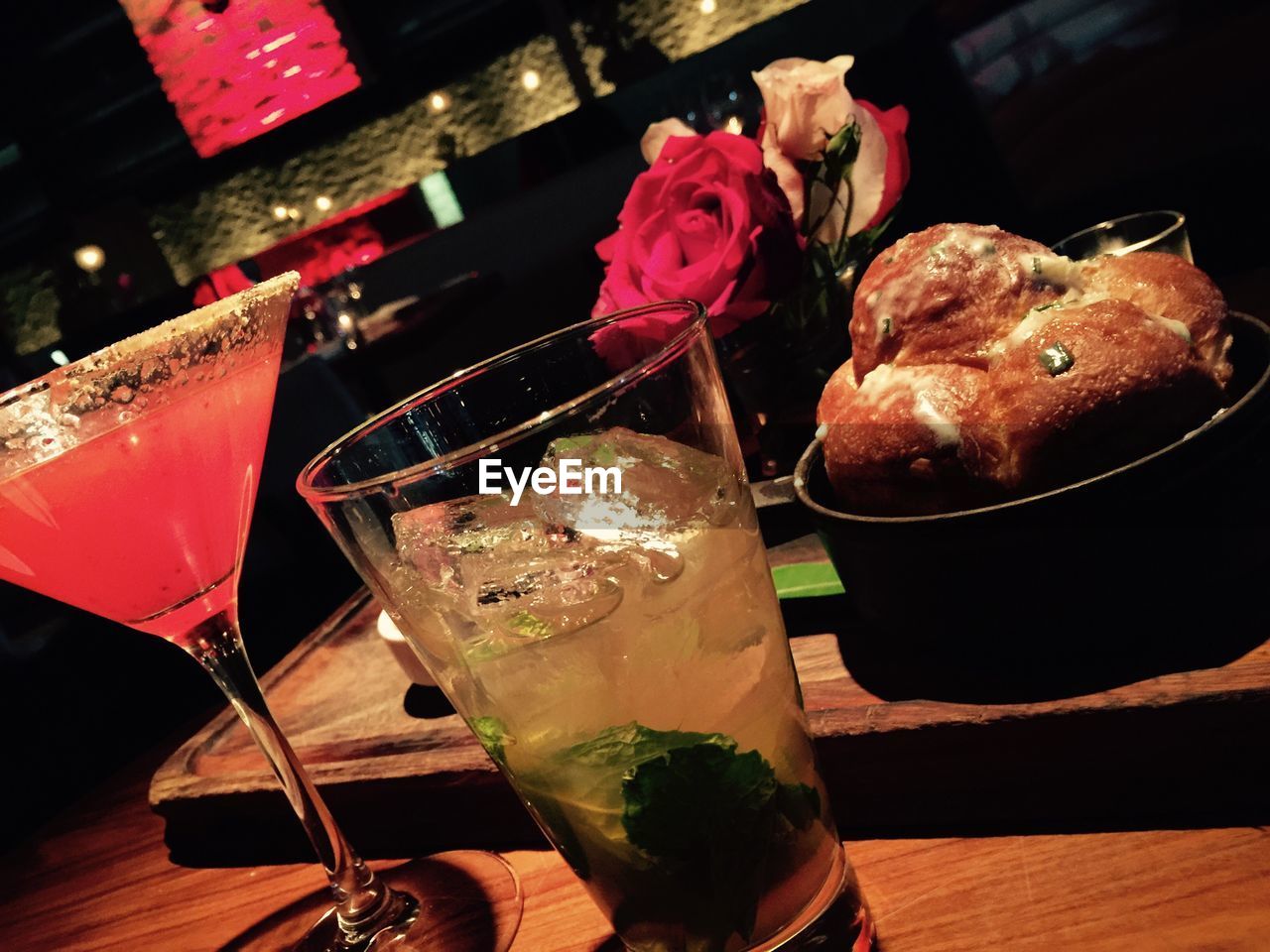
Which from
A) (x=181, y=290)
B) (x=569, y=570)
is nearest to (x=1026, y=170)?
(x=569, y=570)

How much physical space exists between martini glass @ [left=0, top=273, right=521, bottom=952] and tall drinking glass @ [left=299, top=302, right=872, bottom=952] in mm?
218

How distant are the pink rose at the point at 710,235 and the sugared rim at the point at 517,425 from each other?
288 mm

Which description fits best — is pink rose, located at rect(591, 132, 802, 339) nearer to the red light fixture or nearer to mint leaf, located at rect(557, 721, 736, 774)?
mint leaf, located at rect(557, 721, 736, 774)

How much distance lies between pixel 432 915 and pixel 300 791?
0.45ft

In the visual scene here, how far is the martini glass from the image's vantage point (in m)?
0.65

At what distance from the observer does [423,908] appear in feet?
2.31

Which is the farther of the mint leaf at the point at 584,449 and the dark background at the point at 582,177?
the dark background at the point at 582,177

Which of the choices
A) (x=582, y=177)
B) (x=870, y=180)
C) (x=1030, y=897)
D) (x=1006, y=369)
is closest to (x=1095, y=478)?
(x=1006, y=369)

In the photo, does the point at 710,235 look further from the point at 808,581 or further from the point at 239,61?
the point at 239,61

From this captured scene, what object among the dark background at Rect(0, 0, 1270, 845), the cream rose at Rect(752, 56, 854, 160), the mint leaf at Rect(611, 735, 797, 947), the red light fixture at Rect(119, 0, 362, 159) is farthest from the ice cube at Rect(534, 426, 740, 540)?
the red light fixture at Rect(119, 0, 362, 159)

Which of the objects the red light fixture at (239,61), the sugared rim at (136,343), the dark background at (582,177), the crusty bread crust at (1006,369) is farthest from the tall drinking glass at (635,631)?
the red light fixture at (239,61)

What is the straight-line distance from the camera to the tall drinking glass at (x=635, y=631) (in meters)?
0.43

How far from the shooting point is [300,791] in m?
0.69

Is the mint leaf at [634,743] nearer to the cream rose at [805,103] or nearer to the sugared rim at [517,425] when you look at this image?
the sugared rim at [517,425]
